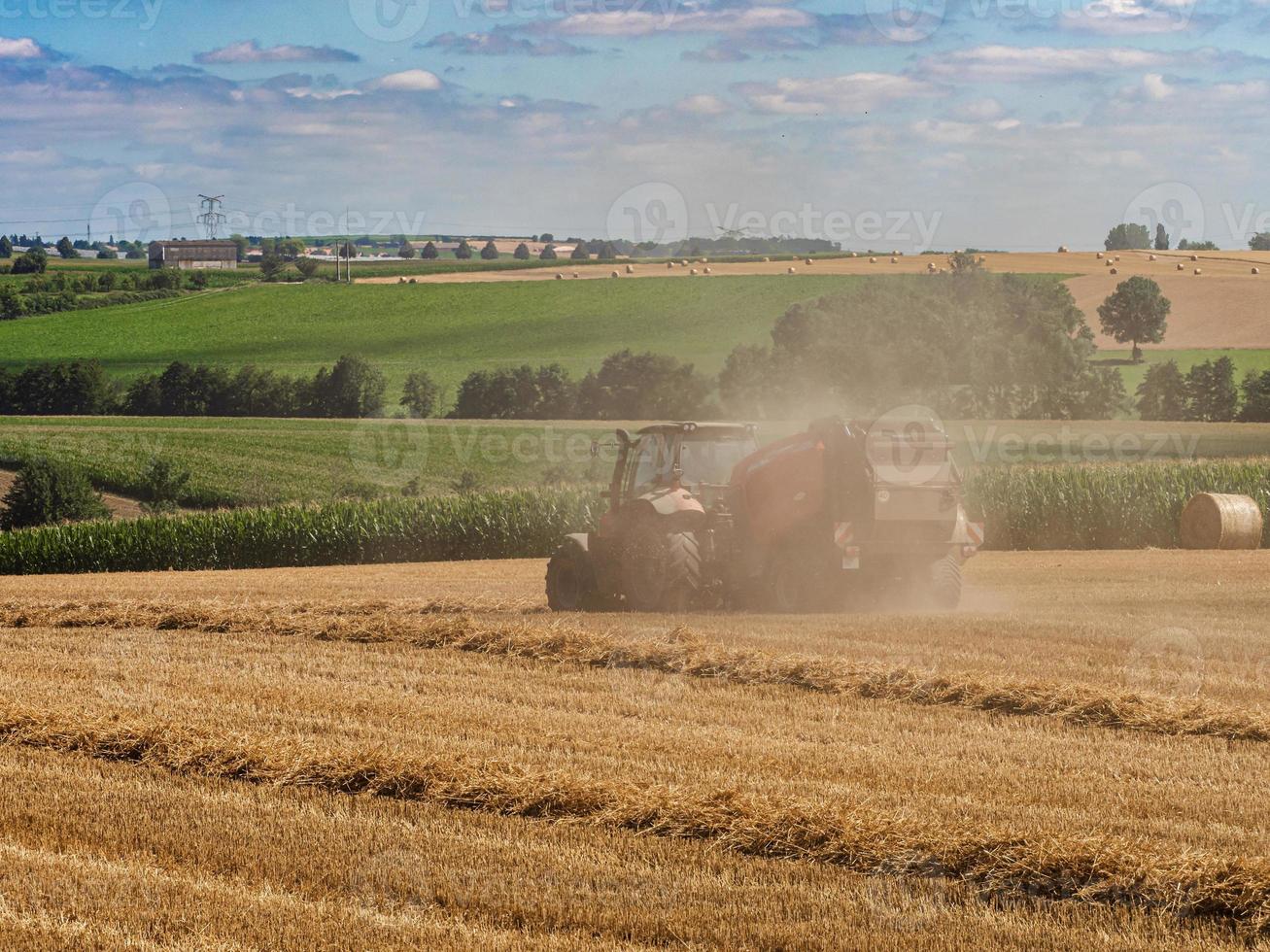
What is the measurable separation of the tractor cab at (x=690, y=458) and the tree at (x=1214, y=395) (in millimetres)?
43021

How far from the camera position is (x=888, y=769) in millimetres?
8023

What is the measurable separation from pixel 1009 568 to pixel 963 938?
723 inches

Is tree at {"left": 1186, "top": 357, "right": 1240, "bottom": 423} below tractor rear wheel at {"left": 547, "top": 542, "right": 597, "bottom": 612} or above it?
above

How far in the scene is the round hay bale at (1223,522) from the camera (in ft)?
84.7

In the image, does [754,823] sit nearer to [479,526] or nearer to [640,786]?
[640,786]

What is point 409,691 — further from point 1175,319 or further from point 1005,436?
point 1175,319

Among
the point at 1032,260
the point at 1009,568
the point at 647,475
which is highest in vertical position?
the point at 1032,260

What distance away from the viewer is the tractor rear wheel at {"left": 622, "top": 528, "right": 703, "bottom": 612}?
14.3m

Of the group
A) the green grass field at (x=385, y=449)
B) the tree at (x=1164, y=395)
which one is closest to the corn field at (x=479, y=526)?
the green grass field at (x=385, y=449)

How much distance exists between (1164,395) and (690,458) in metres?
43.6

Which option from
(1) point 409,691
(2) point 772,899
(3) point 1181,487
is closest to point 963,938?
(2) point 772,899

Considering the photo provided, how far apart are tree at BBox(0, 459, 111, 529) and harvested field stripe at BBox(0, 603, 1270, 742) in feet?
63.0

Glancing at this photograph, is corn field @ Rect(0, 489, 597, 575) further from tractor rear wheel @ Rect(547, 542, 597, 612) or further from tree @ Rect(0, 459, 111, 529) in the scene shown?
tractor rear wheel @ Rect(547, 542, 597, 612)

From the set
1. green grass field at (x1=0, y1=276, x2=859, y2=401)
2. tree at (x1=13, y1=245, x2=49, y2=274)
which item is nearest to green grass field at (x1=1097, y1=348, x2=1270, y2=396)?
green grass field at (x1=0, y1=276, x2=859, y2=401)
